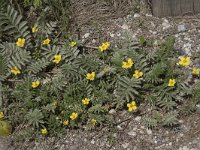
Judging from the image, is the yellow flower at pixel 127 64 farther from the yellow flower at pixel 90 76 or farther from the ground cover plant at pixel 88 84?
the yellow flower at pixel 90 76

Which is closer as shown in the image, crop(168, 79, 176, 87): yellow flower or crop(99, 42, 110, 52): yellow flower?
crop(168, 79, 176, 87): yellow flower

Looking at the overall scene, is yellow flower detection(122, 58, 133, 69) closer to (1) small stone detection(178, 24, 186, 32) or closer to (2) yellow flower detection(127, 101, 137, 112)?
(2) yellow flower detection(127, 101, 137, 112)

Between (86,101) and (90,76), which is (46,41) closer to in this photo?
(90,76)

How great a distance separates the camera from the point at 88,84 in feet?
13.4

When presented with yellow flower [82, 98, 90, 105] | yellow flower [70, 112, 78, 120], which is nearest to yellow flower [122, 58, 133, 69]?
yellow flower [82, 98, 90, 105]

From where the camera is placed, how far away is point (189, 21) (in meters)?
4.48

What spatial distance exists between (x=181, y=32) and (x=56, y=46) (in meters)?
1.26

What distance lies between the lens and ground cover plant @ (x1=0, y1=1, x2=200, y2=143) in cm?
390

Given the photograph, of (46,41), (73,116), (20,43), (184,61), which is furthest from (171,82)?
(20,43)

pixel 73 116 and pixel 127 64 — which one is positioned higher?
pixel 127 64

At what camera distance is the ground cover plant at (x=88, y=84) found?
3900mm

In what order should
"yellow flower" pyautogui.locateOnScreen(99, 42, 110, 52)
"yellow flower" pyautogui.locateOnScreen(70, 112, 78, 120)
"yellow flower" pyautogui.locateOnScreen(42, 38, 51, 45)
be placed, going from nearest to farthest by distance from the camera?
"yellow flower" pyautogui.locateOnScreen(70, 112, 78, 120)
"yellow flower" pyautogui.locateOnScreen(99, 42, 110, 52)
"yellow flower" pyautogui.locateOnScreen(42, 38, 51, 45)

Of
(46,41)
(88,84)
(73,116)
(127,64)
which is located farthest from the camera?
(46,41)

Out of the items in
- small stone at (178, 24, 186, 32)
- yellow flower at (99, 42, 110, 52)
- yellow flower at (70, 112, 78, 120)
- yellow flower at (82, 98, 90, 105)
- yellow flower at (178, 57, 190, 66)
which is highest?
small stone at (178, 24, 186, 32)
